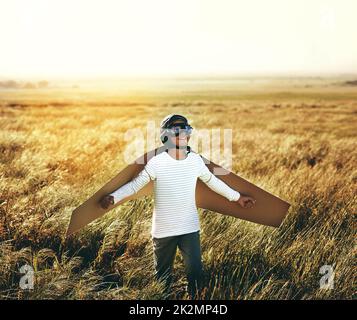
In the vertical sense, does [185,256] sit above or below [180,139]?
below

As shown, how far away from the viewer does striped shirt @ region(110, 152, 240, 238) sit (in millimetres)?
3285

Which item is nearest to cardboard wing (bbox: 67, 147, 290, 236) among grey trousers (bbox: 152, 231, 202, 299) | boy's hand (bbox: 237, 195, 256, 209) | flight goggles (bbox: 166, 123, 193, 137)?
boy's hand (bbox: 237, 195, 256, 209)

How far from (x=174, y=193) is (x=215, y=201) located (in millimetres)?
525

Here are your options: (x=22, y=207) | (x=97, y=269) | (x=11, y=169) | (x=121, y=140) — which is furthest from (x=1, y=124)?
(x=97, y=269)

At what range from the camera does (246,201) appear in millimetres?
3639

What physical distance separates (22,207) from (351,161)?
13.1 ft

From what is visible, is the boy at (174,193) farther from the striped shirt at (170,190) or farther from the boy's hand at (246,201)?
the boy's hand at (246,201)

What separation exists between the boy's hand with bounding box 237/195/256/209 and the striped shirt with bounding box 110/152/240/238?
412mm

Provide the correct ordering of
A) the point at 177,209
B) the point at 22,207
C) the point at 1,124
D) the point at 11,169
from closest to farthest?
the point at 177,209, the point at 22,207, the point at 11,169, the point at 1,124

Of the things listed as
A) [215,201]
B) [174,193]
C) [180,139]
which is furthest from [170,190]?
[215,201]

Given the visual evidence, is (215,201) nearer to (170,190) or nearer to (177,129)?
(170,190)

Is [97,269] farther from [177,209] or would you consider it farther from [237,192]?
[237,192]

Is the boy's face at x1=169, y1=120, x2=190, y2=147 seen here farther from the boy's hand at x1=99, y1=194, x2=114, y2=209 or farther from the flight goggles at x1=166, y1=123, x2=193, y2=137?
the boy's hand at x1=99, y1=194, x2=114, y2=209
